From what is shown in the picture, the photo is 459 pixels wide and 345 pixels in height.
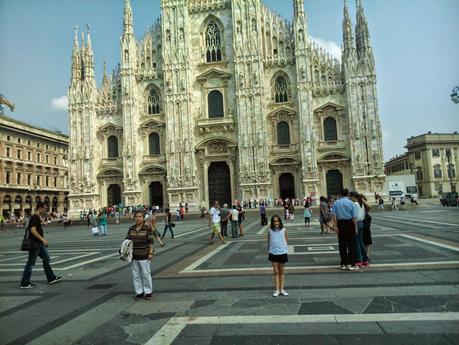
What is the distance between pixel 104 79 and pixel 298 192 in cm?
2334

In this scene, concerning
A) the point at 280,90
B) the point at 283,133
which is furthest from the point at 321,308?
the point at 280,90

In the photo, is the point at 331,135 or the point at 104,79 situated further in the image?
the point at 104,79

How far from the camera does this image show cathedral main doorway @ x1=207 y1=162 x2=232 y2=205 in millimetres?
38875

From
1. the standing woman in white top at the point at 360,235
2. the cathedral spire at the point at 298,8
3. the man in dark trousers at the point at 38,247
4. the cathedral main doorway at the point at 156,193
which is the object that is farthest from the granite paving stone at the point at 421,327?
the cathedral spire at the point at 298,8

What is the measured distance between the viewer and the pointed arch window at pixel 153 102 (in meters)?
40.2

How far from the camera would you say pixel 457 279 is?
6.88 metres

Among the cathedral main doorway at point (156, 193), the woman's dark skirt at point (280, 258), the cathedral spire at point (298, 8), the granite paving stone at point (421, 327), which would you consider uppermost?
the cathedral spire at point (298, 8)

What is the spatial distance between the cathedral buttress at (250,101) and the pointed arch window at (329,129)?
576 centimetres

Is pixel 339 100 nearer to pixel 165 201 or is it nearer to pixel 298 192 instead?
pixel 298 192

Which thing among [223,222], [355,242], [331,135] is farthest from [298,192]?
[355,242]

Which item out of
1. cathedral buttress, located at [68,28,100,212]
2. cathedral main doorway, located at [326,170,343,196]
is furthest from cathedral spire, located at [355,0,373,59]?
cathedral buttress, located at [68,28,100,212]

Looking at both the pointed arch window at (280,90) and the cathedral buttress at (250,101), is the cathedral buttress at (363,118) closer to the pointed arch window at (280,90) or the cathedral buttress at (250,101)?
the pointed arch window at (280,90)

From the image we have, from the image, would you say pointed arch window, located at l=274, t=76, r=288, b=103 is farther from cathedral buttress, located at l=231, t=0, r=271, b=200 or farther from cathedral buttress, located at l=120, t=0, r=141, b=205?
cathedral buttress, located at l=120, t=0, r=141, b=205

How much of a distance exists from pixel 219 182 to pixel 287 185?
6.77 metres
